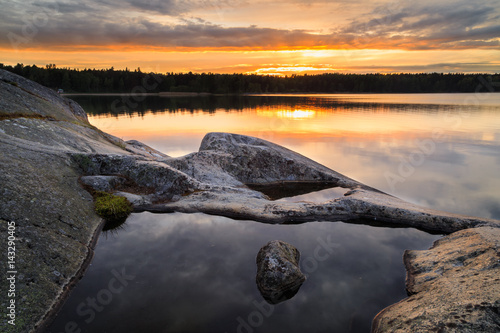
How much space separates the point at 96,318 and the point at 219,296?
118 inches

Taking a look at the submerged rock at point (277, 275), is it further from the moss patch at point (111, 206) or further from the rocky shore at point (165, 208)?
the moss patch at point (111, 206)

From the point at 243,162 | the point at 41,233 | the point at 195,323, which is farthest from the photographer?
the point at 243,162

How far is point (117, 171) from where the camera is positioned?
46.7 feet

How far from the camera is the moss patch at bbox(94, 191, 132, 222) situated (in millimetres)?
11602

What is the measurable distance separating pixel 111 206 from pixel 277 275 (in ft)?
23.9

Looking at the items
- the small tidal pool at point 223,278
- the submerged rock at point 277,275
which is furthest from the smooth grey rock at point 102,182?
the submerged rock at point 277,275

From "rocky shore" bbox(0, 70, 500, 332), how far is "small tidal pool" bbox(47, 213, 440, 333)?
1.78 feet

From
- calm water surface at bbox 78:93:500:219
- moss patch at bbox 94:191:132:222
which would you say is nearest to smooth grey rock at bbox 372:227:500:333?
calm water surface at bbox 78:93:500:219

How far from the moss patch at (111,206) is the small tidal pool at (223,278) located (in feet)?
1.66

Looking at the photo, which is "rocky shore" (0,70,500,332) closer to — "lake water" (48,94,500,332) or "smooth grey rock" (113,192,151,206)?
"smooth grey rock" (113,192,151,206)

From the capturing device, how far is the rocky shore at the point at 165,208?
684 centimetres

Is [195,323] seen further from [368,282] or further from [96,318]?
[368,282]

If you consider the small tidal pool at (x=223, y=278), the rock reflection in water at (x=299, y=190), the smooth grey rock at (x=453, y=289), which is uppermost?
the smooth grey rock at (x=453, y=289)

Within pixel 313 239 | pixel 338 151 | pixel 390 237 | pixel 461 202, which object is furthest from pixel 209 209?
pixel 338 151
